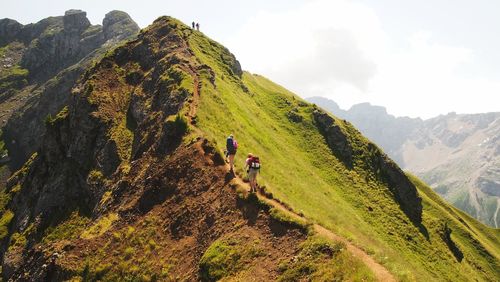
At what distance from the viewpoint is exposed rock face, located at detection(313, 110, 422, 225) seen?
89125mm

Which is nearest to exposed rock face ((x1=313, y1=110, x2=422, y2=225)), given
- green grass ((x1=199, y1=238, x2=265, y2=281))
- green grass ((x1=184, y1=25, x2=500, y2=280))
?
green grass ((x1=184, y1=25, x2=500, y2=280))

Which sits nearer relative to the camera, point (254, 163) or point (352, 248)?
point (352, 248)

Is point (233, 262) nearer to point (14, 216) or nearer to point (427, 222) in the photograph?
point (14, 216)

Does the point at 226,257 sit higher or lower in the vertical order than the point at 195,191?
lower

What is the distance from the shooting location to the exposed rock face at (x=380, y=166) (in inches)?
3509

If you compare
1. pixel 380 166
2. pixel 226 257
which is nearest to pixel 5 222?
pixel 226 257

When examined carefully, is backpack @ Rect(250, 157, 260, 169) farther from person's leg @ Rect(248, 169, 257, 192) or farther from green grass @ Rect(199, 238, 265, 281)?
green grass @ Rect(199, 238, 265, 281)

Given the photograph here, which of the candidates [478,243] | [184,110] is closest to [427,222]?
[478,243]

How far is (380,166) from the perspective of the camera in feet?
309

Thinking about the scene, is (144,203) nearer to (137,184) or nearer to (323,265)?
(137,184)

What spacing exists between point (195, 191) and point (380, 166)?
207 ft

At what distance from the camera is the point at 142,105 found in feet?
222

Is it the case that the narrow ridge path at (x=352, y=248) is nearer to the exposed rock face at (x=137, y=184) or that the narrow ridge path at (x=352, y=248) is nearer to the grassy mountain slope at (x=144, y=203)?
the grassy mountain slope at (x=144, y=203)

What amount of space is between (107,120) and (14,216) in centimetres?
2911
